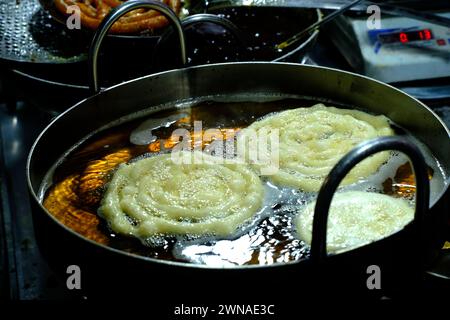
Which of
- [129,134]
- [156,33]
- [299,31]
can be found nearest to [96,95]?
[129,134]

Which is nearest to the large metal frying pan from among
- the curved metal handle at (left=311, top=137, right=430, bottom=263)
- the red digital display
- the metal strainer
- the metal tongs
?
the curved metal handle at (left=311, top=137, right=430, bottom=263)

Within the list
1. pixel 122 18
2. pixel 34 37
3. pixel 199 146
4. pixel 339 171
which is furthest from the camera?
pixel 34 37

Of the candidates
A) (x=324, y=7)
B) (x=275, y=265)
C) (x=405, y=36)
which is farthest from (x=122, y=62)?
(x=275, y=265)

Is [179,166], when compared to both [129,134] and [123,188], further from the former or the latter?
[129,134]

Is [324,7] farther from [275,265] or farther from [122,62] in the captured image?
[275,265]

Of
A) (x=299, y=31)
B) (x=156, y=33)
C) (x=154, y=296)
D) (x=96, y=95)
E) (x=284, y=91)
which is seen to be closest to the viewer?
(x=154, y=296)

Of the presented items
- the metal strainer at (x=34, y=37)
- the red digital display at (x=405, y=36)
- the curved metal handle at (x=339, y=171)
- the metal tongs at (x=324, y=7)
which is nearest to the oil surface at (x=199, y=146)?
the curved metal handle at (x=339, y=171)

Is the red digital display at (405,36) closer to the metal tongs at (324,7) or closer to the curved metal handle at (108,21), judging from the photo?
the metal tongs at (324,7)
